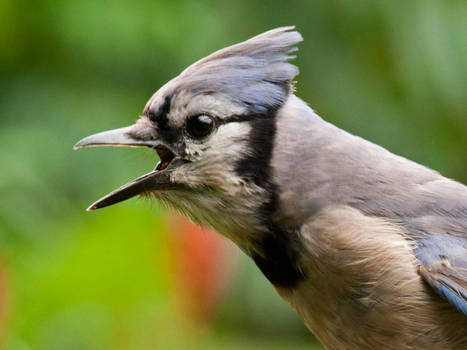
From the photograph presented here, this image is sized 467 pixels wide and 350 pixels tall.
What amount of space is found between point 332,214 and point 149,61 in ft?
4.94

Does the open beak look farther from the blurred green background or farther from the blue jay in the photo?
the blurred green background

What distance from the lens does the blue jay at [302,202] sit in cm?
187

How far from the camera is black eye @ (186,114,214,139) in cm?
193

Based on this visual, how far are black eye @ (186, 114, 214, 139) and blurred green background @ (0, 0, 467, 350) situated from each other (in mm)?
720

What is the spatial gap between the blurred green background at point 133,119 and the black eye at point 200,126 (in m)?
0.72

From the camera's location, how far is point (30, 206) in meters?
2.79

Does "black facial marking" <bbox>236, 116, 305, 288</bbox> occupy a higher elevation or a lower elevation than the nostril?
lower

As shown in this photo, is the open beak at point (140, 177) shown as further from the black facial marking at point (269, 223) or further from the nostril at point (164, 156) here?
the black facial marking at point (269, 223)

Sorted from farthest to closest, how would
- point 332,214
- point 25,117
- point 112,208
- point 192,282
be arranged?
point 25,117, point 112,208, point 192,282, point 332,214

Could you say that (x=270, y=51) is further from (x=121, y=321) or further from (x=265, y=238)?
(x=121, y=321)

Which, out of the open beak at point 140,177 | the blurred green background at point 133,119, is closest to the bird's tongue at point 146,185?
the open beak at point 140,177

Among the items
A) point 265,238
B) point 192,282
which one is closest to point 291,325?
point 192,282

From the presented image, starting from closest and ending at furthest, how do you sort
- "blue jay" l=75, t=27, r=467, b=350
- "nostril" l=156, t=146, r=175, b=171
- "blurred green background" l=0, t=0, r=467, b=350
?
"blue jay" l=75, t=27, r=467, b=350 < "nostril" l=156, t=146, r=175, b=171 < "blurred green background" l=0, t=0, r=467, b=350

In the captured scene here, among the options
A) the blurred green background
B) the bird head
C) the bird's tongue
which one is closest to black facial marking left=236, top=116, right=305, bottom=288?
the bird head
